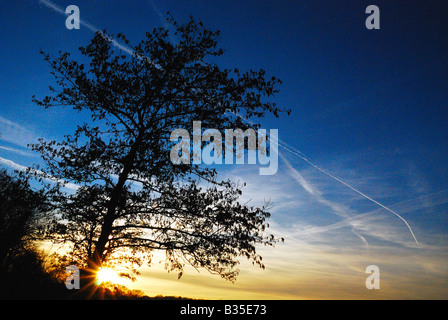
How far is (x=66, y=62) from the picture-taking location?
33.1 feet

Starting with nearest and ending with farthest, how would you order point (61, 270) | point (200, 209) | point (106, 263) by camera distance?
point (200, 209) < point (61, 270) < point (106, 263)

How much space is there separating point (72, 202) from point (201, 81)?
670 cm

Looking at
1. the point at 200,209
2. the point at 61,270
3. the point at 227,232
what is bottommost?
the point at 61,270

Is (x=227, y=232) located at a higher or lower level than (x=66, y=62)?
lower

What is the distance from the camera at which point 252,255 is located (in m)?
9.23
